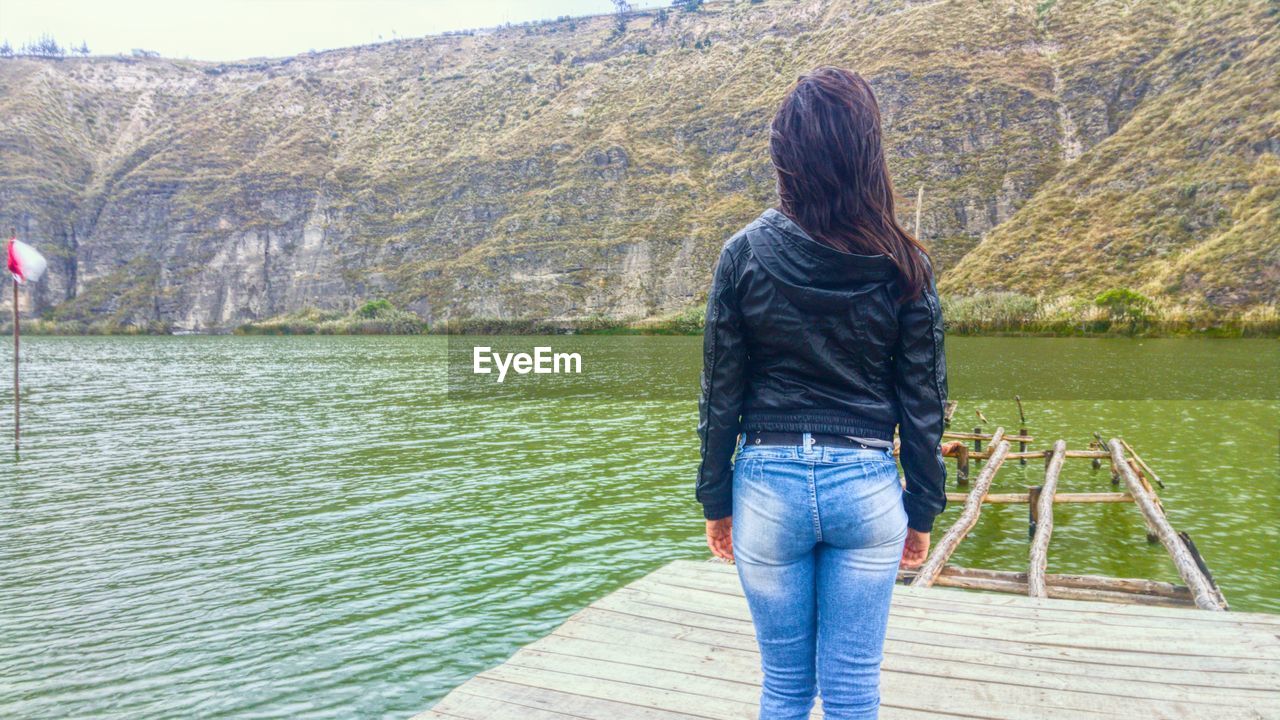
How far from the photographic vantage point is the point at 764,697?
10.5ft

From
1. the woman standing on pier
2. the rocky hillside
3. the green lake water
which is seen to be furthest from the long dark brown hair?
the rocky hillside

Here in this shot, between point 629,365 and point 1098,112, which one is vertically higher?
point 1098,112

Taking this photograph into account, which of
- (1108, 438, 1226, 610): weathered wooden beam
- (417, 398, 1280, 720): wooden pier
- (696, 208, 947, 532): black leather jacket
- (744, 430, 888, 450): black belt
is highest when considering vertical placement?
(696, 208, 947, 532): black leather jacket

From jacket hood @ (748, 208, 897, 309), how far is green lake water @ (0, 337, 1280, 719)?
7.03 meters

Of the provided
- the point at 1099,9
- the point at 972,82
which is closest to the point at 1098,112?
the point at 972,82

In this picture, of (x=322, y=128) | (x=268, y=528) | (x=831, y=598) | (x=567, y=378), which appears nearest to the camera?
(x=831, y=598)

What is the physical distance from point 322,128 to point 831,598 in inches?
8034

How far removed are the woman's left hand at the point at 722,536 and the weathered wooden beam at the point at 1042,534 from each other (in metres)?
7.16

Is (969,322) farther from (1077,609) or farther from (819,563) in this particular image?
(819,563)

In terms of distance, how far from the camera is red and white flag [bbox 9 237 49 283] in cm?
2028

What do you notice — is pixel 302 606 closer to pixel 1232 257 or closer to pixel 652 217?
pixel 1232 257

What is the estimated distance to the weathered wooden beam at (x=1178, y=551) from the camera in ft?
25.5

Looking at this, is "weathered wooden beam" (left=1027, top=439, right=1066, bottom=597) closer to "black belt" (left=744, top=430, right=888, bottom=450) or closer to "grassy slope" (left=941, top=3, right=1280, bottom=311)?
"black belt" (left=744, top=430, right=888, bottom=450)

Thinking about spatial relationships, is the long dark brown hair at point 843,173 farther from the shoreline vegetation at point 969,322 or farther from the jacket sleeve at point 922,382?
the shoreline vegetation at point 969,322
